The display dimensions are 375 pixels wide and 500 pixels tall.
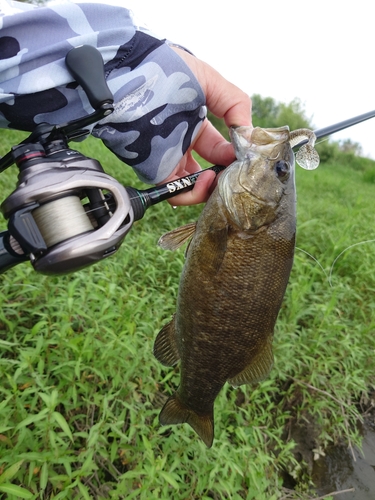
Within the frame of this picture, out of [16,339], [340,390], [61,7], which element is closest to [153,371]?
[16,339]

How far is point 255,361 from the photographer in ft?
6.02

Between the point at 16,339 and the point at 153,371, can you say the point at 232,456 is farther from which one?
the point at 16,339

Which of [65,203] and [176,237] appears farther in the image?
[176,237]

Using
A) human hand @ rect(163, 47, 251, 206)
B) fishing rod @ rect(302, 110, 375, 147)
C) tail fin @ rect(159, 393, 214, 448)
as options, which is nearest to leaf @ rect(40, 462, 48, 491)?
tail fin @ rect(159, 393, 214, 448)

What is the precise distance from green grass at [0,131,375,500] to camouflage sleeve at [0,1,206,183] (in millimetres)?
1021

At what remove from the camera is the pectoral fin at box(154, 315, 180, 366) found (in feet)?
6.31

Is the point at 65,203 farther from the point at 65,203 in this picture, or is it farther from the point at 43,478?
the point at 43,478

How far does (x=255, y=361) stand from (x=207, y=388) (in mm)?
280

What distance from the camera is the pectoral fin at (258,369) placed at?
71.6 inches

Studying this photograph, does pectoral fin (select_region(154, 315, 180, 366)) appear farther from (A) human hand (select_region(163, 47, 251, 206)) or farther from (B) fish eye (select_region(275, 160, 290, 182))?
(B) fish eye (select_region(275, 160, 290, 182))

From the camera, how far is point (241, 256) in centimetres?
167

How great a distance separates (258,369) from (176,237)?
79 cm

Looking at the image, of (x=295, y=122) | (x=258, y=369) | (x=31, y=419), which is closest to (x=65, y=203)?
(x=31, y=419)

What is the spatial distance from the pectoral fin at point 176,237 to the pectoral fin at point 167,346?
440 mm
